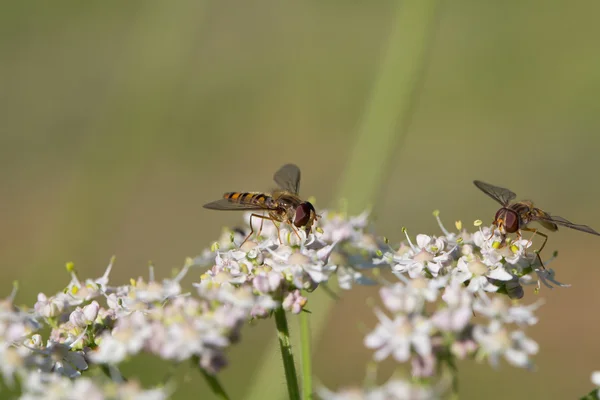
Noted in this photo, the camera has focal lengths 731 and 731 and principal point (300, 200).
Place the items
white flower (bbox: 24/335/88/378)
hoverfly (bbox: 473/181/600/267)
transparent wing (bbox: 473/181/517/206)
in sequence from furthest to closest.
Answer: transparent wing (bbox: 473/181/517/206) < hoverfly (bbox: 473/181/600/267) < white flower (bbox: 24/335/88/378)

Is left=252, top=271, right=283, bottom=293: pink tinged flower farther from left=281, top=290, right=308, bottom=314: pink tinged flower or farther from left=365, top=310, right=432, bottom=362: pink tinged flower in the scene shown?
left=365, top=310, right=432, bottom=362: pink tinged flower


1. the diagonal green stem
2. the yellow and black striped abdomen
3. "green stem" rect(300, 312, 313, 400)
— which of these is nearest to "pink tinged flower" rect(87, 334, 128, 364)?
"green stem" rect(300, 312, 313, 400)

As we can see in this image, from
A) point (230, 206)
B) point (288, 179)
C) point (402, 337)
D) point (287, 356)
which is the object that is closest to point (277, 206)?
point (230, 206)

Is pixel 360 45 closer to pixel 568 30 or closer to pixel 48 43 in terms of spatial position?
pixel 568 30

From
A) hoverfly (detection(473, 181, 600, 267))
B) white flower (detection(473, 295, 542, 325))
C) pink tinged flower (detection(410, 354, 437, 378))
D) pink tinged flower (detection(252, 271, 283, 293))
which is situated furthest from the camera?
hoverfly (detection(473, 181, 600, 267))

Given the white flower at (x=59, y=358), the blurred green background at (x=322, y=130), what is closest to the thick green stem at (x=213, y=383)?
the white flower at (x=59, y=358)

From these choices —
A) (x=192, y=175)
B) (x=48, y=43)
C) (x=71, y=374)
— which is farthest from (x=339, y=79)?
(x=71, y=374)

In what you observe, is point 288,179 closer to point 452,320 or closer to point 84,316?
point 84,316
